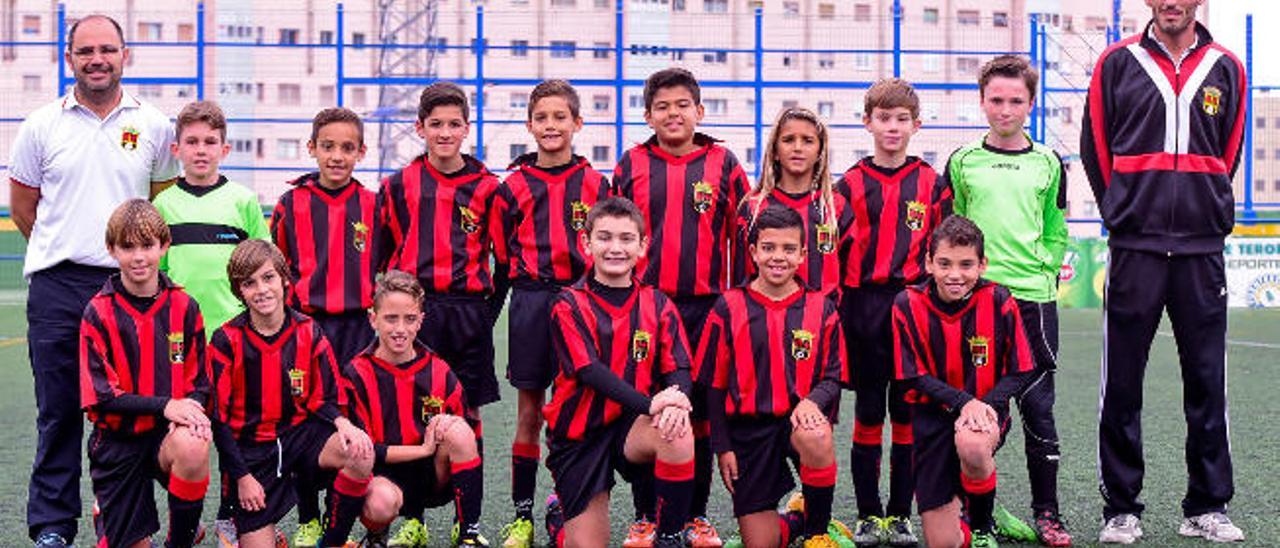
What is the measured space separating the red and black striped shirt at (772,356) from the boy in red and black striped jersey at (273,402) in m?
1.00

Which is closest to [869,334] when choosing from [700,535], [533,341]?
[700,535]

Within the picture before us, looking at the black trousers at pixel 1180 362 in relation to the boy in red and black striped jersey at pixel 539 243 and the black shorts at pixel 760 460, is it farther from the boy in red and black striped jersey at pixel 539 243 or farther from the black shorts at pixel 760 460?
the boy in red and black striped jersey at pixel 539 243

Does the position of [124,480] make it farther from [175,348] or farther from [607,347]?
[607,347]

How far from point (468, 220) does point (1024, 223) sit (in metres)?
1.71

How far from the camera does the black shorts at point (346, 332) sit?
4.27 meters

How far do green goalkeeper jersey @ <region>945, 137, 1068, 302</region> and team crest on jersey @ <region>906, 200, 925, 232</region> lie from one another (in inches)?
6.6

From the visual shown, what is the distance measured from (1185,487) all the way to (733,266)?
70.0 inches

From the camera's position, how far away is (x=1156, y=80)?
404 centimetres

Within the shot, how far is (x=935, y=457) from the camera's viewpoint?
12.8ft

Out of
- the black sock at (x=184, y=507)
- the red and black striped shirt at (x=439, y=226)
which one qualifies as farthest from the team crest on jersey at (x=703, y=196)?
the black sock at (x=184, y=507)

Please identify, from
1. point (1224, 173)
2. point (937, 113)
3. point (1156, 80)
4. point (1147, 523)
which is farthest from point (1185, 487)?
point (937, 113)

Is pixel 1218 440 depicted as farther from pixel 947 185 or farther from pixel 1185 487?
pixel 947 185

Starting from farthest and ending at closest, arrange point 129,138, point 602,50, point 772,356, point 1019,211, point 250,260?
point 602,50
point 1019,211
point 129,138
point 772,356
point 250,260

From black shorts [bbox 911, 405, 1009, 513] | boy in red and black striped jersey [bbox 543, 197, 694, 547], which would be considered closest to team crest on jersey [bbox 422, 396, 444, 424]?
boy in red and black striped jersey [bbox 543, 197, 694, 547]
